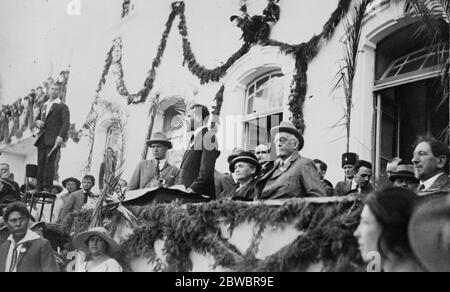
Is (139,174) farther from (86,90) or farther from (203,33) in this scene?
(86,90)

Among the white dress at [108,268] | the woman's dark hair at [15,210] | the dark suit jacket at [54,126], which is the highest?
the dark suit jacket at [54,126]

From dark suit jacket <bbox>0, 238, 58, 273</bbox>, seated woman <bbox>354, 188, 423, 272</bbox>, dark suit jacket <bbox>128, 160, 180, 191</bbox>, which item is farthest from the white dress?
seated woman <bbox>354, 188, 423, 272</bbox>

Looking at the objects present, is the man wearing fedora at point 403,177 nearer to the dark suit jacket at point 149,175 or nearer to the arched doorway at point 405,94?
the arched doorway at point 405,94

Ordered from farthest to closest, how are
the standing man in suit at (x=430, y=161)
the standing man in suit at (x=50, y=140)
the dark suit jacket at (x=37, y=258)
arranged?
the standing man in suit at (x=50, y=140) < the dark suit jacket at (x=37, y=258) < the standing man in suit at (x=430, y=161)

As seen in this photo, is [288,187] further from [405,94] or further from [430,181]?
[405,94]

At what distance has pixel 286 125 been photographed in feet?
16.1

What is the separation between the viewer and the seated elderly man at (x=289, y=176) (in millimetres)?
4348

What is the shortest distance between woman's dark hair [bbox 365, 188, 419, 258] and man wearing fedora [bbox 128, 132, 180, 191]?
3793 millimetres

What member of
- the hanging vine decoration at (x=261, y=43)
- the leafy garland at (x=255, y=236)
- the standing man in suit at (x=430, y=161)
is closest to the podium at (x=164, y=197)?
the leafy garland at (x=255, y=236)

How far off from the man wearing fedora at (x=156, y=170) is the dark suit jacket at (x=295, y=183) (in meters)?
1.77

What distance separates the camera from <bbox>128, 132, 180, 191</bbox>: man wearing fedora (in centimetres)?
616

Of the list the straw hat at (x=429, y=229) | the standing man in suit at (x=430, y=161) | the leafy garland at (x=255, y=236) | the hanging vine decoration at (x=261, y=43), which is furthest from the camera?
the hanging vine decoration at (x=261, y=43)
